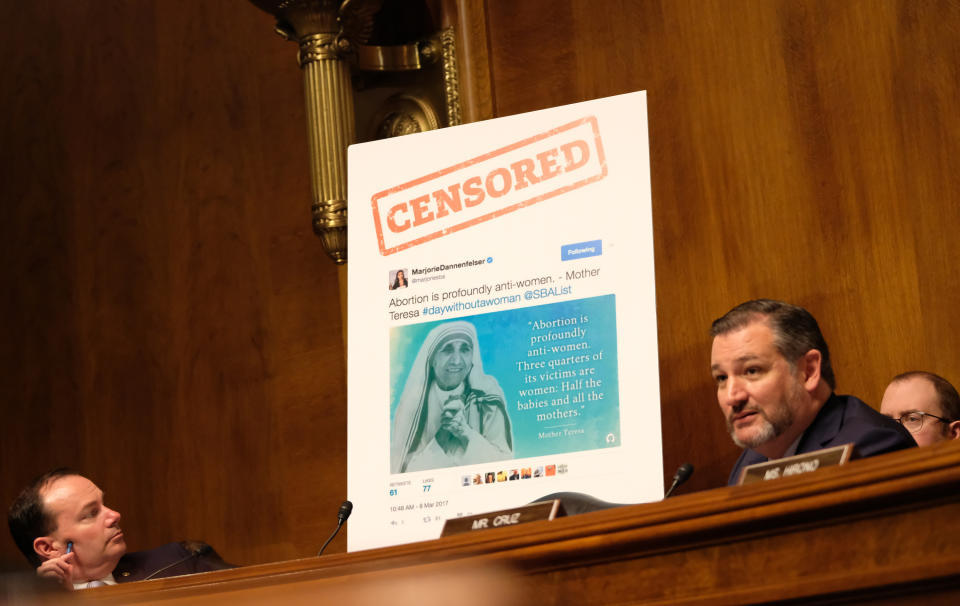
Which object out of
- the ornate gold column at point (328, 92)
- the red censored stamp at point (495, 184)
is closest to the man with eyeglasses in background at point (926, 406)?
the red censored stamp at point (495, 184)

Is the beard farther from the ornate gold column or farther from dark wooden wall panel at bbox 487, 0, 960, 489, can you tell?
the ornate gold column

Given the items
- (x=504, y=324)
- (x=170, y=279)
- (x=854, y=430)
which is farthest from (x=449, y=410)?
(x=170, y=279)

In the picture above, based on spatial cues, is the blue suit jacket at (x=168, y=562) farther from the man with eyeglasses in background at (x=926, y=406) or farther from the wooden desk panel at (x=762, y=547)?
the man with eyeglasses in background at (x=926, y=406)

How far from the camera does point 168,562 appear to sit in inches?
116

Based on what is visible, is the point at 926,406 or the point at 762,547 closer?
the point at 762,547

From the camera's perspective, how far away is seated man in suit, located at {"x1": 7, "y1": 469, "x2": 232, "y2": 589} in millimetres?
2898

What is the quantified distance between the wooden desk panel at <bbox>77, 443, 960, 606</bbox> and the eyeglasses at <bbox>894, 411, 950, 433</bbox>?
1317mm

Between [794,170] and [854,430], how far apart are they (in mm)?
984

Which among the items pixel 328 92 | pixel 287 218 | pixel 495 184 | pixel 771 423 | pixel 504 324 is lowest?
pixel 771 423

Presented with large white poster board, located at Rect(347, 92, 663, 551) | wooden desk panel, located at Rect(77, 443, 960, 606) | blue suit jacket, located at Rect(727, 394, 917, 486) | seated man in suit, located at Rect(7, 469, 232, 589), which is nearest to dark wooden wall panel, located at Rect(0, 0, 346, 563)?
seated man in suit, located at Rect(7, 469, 232, 589)

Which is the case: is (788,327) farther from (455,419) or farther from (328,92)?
(328,92)

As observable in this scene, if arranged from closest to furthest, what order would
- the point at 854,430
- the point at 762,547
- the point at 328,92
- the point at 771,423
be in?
1. the point at 762,547
2. the point at 854,430
3. the point at 771,423
4. the point at 328,92

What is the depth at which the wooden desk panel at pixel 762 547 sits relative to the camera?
4.38ft

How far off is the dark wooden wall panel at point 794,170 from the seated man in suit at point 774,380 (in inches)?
16.4
